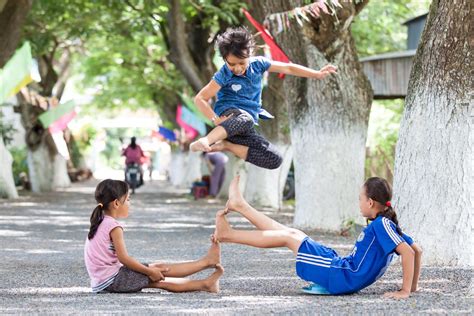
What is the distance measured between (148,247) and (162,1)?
42.5ft

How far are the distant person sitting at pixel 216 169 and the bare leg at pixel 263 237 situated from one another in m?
22.1

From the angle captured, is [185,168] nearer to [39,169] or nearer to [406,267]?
[39,169]

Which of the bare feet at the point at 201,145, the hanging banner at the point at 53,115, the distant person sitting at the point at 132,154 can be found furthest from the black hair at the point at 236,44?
the distant person sitting at the point at 132,154

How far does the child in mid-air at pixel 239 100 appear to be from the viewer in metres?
8.75

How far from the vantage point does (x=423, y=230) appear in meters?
11.5

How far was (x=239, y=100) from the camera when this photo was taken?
907 centimetres

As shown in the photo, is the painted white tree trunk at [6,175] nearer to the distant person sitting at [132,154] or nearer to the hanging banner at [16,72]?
the hanging banner at [16,72]

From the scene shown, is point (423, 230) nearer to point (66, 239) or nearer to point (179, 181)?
point (66, 239)

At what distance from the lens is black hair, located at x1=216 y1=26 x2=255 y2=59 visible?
8750 mm

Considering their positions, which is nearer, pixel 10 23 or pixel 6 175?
pixel 10 23

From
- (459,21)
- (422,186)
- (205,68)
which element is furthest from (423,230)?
(205,68)

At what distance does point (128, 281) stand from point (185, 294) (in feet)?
1.54

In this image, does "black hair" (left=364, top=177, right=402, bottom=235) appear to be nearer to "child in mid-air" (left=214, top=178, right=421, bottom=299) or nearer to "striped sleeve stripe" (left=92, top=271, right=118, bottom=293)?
"child in mid-air" (left=214, top=178, right=421, bottom=299)

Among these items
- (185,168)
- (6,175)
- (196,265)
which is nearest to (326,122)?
(196,265)
